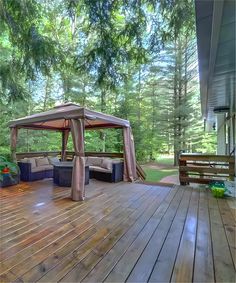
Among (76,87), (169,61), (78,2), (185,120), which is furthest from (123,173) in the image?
(169,61)

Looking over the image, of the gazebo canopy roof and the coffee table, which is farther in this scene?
the coffee table

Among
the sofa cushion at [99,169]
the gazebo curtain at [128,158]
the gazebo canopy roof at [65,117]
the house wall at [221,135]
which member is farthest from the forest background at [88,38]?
the house wall at [221,135]

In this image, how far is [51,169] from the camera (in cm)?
665

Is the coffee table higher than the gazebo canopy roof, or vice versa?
the gazebo canopy roof

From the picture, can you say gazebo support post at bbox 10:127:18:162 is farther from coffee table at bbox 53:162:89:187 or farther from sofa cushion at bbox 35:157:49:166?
coffee table at bbox 53:162:89:187

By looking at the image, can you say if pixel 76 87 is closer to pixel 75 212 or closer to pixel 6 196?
pixel 6 196

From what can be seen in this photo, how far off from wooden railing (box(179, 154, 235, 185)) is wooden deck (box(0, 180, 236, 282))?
110 cm

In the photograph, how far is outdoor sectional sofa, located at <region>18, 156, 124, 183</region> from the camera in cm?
615

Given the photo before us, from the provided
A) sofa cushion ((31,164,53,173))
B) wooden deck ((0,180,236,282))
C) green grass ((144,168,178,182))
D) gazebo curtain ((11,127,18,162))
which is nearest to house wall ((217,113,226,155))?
green grass ((144,168,178,182))

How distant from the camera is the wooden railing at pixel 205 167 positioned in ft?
16.8

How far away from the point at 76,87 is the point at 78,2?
903 cm

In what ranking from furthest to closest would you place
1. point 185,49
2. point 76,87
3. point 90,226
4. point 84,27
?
point 185,49, point 76,87, point 84,27, point 90,226

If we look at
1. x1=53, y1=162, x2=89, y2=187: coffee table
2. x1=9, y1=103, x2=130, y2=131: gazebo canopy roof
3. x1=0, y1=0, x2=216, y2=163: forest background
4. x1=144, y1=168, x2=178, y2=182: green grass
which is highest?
x1=0, y1=0, x2=216, y2=163: forest background

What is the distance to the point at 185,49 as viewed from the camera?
14.1 meters
